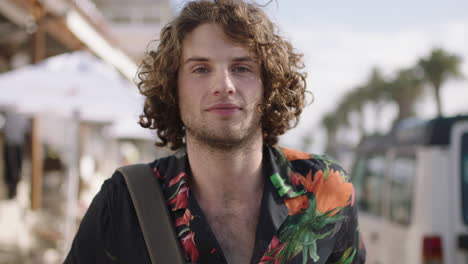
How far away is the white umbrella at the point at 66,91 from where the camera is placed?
543 cm

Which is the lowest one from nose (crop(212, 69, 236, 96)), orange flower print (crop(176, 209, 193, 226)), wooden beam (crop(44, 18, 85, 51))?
orange flower print (crop(176, 209, 193, 226))

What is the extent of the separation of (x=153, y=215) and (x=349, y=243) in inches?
32.1

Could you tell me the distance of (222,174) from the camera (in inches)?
82.4

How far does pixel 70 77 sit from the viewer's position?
566 centimetres

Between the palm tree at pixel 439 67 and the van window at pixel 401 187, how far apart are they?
3045cm

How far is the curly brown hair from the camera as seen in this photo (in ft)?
7.16

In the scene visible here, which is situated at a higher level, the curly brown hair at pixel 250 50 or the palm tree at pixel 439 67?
the palm tree at pixel 439 67

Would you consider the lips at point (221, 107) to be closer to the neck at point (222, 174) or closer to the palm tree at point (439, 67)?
the neck at point (222, 174)

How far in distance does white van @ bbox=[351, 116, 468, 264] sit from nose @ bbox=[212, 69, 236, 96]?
2.67 meters

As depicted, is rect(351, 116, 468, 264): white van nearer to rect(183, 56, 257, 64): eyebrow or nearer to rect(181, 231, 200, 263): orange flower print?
rect(183, 56, 257, 64): eyebrow

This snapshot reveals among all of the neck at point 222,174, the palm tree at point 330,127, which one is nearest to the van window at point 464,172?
the neck at point 222,174

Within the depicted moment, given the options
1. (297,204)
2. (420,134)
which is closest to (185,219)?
(297,204)

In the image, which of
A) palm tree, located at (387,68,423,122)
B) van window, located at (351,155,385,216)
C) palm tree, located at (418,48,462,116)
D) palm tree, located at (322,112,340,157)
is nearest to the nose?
van window, located at (351,155,385,216)

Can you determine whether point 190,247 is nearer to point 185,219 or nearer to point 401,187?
point 185,219
